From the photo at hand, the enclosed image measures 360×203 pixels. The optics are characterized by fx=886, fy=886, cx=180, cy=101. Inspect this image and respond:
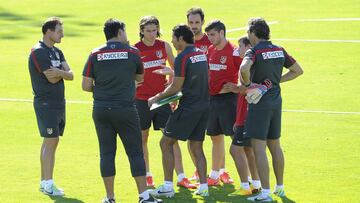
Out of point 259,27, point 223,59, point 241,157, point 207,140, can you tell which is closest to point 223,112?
point 223,59

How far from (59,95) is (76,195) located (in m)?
1.40

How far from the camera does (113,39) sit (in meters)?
11.0

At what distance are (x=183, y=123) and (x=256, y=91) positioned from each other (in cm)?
111

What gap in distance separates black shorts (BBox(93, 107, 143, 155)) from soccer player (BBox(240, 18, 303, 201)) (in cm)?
148

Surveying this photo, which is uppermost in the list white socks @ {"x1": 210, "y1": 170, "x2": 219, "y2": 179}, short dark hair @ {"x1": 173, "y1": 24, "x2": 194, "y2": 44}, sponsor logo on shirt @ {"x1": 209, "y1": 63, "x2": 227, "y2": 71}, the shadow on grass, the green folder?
short dark hair @ {"x1": 173, "y1": 24, "x2": 194, "y2": 44}

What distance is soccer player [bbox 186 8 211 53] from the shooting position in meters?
12.9

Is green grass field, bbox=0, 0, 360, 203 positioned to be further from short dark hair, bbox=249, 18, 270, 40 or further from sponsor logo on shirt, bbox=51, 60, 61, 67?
short dark hair, bbox=249, 18, 270, 40

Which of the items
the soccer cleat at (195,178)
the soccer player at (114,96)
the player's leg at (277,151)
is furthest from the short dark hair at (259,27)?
the soccer cleat at (195,178)

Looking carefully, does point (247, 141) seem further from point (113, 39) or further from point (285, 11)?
point (285, 11)

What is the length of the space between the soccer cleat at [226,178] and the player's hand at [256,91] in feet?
5.92

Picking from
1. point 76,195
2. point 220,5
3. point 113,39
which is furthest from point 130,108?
point 220,5

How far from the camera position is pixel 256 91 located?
1129cm

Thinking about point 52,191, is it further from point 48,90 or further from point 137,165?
A: point 137,165

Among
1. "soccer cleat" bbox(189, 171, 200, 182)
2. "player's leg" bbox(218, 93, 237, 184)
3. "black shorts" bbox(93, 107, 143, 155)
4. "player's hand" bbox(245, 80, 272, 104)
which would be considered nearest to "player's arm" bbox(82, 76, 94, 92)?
"black shorts" bbox(93, 107, 143, 155)
